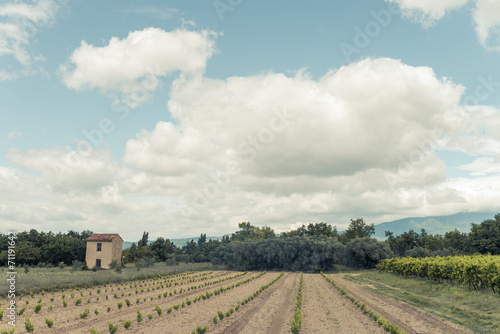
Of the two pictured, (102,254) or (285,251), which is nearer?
(102,254)

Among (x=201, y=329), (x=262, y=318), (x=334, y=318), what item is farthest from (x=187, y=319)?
(x=334, y=318)

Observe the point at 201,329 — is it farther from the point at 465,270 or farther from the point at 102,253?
the point at 102,253

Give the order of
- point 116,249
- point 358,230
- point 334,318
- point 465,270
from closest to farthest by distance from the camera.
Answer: point 334,318 → point 465,270 → point 116,249 → point 358,230

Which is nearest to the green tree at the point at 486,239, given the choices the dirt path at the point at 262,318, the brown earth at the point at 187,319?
the dirt path at the point at 262,318

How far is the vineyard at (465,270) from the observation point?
28.9 m

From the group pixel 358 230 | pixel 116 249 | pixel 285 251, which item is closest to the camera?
pixel 116 249

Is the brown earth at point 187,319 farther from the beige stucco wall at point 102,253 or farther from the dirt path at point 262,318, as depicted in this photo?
the beige stucco wall at point 102,253

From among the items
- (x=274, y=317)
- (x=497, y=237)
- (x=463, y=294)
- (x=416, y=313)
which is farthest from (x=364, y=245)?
(x=274, y=317)

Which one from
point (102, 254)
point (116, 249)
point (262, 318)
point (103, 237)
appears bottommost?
point (262, 318)

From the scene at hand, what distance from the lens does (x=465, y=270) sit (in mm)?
32562

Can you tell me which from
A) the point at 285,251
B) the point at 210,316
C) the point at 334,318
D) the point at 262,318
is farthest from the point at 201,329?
the point at 285,251

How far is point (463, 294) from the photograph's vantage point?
100ft

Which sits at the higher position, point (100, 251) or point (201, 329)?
point (100, 251)

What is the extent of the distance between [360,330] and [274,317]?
18.9 feet
